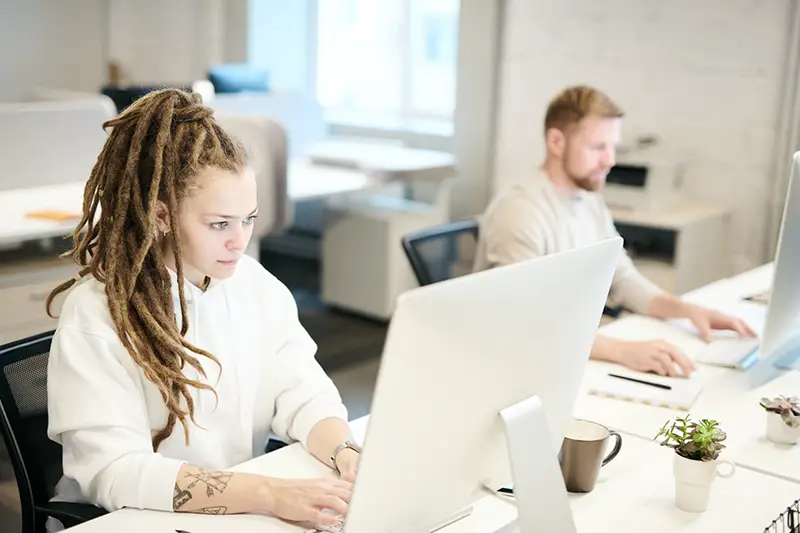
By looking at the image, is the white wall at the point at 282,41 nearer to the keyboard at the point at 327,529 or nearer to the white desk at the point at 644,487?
the white desk at the point at 644,487

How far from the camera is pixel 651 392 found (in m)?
1.82

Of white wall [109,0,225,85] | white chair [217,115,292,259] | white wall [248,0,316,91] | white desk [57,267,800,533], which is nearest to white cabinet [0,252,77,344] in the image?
white chair [217,115,292,259]

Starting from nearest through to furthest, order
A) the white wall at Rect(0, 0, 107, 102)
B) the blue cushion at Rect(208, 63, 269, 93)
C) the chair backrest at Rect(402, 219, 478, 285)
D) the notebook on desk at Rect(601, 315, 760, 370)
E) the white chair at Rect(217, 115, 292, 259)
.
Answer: the notebook on desk at Rect(601, 315, 760, 370), the chair backrest at Rect(402, 219, 478, 285), the white chair at Rect(217, 115, 292, 259), the blue cushion at Rect(208, 63, 269, 93), the white wall at Rect(0, 0, 107, 102)

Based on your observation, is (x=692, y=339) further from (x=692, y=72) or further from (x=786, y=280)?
(x=692, y=72)

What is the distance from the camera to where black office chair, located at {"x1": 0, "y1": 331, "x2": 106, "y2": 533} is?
1.51 metres

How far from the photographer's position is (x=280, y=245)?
242 inches

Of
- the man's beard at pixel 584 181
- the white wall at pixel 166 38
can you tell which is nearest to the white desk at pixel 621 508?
the man's beard at pixel 584 181

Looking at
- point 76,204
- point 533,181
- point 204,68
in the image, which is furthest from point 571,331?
point 204,68

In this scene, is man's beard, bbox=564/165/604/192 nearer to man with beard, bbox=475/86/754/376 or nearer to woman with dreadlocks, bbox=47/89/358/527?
man with beard, bbox=475/86/754/376

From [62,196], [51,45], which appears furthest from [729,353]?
[51,45]

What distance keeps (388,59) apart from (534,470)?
192 inches

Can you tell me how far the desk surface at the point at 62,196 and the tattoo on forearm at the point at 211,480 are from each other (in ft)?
5.43

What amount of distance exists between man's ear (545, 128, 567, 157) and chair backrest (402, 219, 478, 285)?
0.29m

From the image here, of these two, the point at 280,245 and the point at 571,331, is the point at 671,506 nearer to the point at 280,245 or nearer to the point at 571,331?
the point at 571,331
